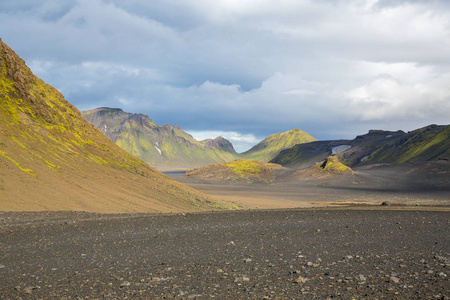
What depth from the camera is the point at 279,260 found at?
11.8 m

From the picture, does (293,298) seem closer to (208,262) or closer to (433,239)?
(208,262)

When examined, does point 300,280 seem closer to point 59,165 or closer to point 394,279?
point 394,279

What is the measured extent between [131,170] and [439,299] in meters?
36.6

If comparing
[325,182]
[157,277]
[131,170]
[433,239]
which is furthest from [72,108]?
[325,182]

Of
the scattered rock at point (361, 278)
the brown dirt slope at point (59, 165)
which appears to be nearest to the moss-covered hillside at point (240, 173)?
the brown dirt slope at point (59, 165)

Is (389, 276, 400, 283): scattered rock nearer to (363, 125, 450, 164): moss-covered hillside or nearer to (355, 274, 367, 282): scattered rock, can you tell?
(355, 274, 367, 282): scattered rock

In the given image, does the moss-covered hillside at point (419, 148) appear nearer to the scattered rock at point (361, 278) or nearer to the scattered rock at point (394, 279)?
the scattered rock at point (394, 279)

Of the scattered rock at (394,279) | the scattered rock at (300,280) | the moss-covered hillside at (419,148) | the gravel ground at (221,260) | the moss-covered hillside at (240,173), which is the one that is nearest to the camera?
the gravel ground at (221,260)

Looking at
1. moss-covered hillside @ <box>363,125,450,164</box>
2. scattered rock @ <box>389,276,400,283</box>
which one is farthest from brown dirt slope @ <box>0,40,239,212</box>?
moss-covered hillside @ <box>363,125,450,164</box>

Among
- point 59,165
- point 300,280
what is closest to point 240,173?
point 59,165

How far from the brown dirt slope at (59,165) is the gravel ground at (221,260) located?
6110 mm

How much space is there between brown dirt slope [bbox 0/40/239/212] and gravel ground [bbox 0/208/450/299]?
20.0 feet

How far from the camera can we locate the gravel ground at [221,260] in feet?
28.7

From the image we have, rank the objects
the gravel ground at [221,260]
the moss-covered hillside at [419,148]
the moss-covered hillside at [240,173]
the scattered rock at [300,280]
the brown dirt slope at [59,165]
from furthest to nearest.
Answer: the moss-covered hillside at [419,148] < the moss-covered hillside at [240,173] < the brown dirt slope at [59,165] < the scattered rock at [300,280] < the gravel ground at [221,260]
